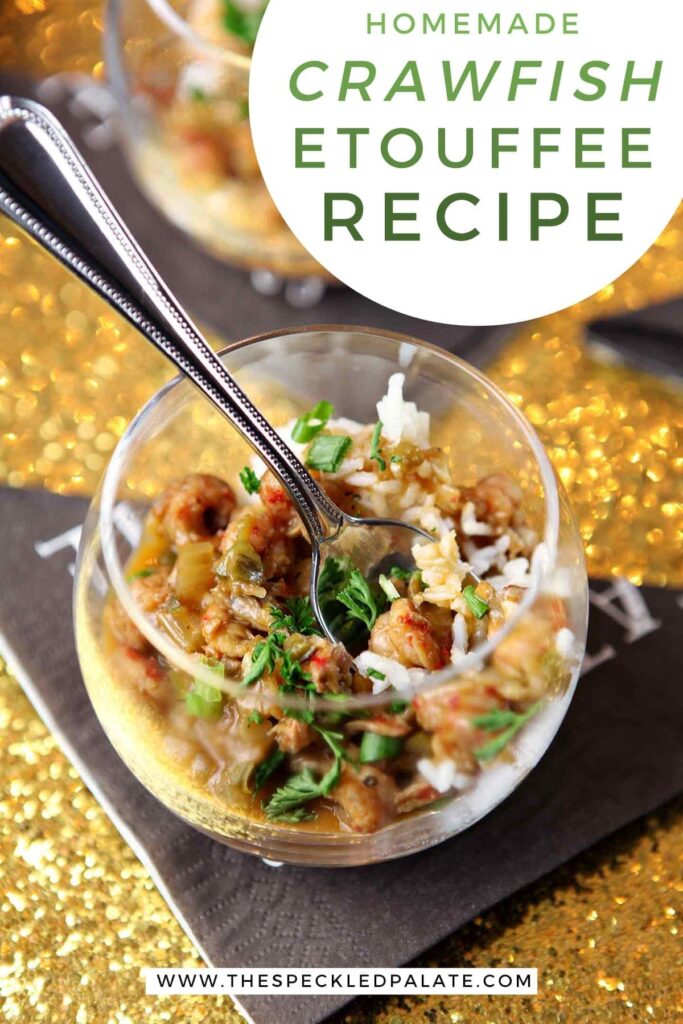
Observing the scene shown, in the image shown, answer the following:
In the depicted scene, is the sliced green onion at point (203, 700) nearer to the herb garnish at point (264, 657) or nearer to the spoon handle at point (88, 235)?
the herb garnish at point (264, 657)

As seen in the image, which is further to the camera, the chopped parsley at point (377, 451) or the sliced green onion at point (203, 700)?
the chopped parsley at point (377, 451)

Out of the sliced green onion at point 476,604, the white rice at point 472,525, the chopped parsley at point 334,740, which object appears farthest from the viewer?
the white rice at point 472,525

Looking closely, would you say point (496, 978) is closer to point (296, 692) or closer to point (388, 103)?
point (296, 692)

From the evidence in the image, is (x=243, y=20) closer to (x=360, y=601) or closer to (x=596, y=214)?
(x=596, y=214)

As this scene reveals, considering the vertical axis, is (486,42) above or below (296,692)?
above

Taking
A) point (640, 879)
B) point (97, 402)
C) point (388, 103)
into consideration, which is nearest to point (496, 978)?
point (640, 879)

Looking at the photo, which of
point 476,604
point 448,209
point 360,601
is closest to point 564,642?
point 476,604

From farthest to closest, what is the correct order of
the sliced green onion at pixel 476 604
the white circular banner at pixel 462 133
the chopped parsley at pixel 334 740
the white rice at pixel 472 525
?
1. the white circular banner at pixel 462 133
2. the white rice at pixel 472 525
3. the sliced green onion at pixel 476 604
4. the chopped parsley at pixel 334 740

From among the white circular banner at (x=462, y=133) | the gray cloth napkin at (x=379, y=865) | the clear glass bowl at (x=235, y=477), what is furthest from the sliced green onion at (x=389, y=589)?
the white circular banner at (x=462, y=133)
